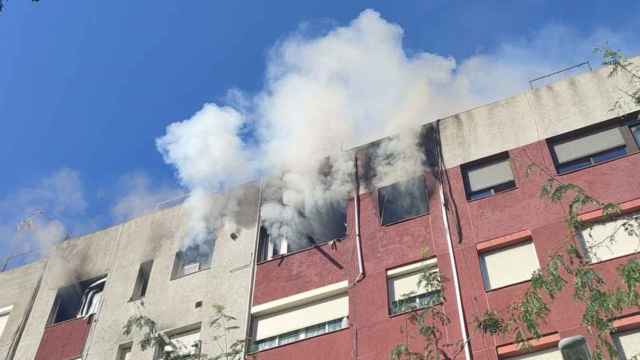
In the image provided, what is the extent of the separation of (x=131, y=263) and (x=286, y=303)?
5271mm

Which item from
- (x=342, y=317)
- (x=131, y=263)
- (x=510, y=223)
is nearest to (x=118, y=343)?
(x=131, y=263)

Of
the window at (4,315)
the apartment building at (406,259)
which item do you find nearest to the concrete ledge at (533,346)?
the apartment building at (406,259)

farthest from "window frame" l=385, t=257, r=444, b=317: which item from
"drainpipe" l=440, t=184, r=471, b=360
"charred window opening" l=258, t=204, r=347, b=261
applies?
"charred window opening" l=258, t=204, r=347, b=261

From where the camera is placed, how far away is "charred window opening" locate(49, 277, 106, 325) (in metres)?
19.1

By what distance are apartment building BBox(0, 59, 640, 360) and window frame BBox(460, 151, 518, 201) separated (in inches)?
1.2

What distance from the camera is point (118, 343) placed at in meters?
17.4

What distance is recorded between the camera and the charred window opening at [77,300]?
19125mm

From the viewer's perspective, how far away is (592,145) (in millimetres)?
15445

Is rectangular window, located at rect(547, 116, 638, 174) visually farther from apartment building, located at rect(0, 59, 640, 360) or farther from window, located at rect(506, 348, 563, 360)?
window, located at rect(506, 348, 563, 360)

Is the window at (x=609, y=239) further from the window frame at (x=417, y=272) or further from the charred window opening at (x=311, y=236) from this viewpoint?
the charred window opening at (x=311, y=236)

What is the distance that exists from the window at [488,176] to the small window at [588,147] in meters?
1.04

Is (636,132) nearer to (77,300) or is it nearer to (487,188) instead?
(487,188)

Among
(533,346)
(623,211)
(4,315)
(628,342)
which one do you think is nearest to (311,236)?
(533,346)

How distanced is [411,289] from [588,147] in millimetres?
4756
